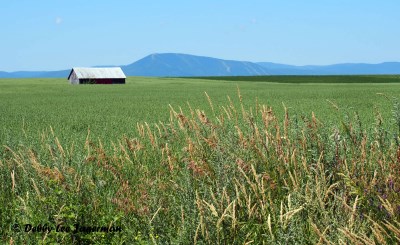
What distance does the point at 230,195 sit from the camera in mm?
5133

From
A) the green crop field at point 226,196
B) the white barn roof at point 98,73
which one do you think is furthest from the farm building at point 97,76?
the green crop field at point 226,196

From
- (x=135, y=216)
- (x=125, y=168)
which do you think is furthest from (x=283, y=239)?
(x=125, y=168)

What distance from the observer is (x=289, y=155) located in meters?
6.10

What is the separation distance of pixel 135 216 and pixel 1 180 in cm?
232

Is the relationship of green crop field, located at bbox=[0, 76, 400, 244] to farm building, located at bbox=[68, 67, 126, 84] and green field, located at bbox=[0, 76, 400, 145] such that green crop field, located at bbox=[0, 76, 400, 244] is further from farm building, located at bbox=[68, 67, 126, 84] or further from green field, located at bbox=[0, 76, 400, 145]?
farm building, located at bbox=[68, 67, 126, 84]

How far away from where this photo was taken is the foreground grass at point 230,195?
13.9 feet

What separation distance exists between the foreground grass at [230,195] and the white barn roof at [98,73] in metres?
83.5

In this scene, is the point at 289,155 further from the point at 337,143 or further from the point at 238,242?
the point at 238,242

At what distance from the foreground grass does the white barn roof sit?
83.5 meters

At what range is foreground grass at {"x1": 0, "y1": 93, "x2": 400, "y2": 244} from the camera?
4.25 metres

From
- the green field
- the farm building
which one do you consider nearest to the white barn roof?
the farm building

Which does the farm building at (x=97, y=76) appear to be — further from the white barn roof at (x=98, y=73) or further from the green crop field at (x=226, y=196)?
the green crop field at (x=226, y=196)

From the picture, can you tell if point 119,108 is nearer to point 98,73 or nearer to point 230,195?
point 230,195

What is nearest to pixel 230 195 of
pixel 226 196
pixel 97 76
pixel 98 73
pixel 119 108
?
pixel 226 196
